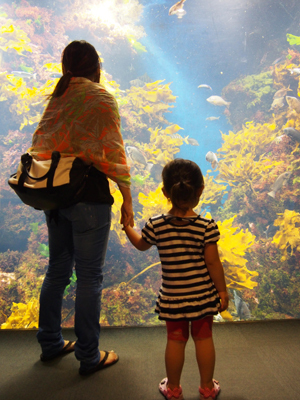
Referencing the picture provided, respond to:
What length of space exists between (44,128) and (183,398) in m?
1.49

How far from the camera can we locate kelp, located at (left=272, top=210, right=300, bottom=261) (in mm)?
3562

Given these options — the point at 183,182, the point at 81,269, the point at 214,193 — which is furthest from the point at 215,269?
the point at 214,193

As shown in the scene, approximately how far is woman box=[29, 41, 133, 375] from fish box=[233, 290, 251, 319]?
205 cm

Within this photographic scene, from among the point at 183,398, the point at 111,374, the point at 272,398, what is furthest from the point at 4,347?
the point at 272,398

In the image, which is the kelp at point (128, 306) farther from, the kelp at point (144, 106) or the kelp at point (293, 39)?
the kelp at point (293, 39)

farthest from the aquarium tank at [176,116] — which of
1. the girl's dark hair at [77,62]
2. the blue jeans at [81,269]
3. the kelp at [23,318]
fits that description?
the girl's dark hair at [77,62]

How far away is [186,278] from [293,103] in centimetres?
460

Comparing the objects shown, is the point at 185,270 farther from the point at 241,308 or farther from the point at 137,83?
the point at 137,83

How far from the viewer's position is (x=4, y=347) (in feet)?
5.62

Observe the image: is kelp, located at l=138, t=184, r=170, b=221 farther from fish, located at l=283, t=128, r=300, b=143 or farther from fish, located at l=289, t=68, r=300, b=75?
fish, located at l=289, t=68, r=300, b=75

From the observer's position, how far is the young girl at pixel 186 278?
41.3 inches

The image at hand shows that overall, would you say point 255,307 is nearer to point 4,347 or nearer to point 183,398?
point 183,398

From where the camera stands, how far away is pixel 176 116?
5691 mm

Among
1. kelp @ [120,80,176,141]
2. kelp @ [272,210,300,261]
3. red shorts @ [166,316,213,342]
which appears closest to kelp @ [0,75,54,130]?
kelp @ [120,80,176,141]
